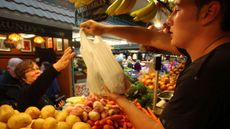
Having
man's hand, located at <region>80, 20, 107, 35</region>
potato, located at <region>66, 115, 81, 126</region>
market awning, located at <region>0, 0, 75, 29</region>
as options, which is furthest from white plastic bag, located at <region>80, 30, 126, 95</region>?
market awning, located at <region>0, 0, 75, 29</region>

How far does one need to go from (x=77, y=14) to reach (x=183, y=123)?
5.21 feet

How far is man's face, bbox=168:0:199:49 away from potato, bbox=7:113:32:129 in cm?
96

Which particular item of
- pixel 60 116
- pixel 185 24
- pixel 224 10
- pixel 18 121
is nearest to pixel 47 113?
pixel 60 116

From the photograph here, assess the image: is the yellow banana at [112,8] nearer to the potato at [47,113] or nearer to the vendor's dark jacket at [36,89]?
the vendor's dark jacket at [36,89]

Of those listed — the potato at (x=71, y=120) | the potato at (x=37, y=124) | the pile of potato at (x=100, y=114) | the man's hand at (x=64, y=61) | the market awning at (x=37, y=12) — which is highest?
the market awning at (x=37, y=12)

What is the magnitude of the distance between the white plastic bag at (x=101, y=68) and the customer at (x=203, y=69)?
0.51 m

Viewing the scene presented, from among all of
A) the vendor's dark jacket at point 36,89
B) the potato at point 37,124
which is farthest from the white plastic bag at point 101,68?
the vendor's dark jacket at point 36,89

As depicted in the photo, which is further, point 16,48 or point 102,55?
point 16,48

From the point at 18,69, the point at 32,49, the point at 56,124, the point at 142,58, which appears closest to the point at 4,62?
the point at 32,49

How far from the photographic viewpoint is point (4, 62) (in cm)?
643

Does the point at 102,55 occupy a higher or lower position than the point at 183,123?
higher

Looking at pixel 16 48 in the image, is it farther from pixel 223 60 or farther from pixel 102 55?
pixel 223 60

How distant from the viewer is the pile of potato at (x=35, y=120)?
124 centimetres

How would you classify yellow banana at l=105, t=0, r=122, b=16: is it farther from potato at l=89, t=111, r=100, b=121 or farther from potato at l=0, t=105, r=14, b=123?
potato at l=0, t=105, r=14, b=123
